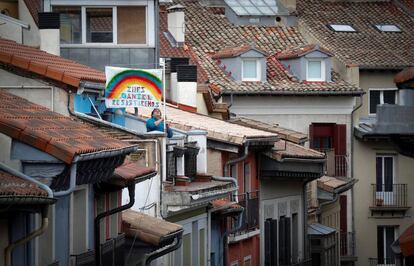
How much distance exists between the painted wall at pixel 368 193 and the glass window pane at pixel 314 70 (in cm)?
312

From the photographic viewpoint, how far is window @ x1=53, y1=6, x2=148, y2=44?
3844 cm

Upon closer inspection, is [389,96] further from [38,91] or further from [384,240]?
[38,91]

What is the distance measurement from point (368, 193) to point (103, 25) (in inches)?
1110

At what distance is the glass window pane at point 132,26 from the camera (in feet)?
128

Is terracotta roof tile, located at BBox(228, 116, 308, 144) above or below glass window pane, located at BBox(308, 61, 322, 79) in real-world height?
below

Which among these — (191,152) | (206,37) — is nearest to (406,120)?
(191,152)

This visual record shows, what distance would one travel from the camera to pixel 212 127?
41.7 metres

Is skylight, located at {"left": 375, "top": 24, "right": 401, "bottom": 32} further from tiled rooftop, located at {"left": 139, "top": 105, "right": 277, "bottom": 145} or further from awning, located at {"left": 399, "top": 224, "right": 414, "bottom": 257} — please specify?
awning, located at {"left": 399, "top": 224, "right": 414, "bottom": 257}

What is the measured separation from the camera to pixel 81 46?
3872 centimetres

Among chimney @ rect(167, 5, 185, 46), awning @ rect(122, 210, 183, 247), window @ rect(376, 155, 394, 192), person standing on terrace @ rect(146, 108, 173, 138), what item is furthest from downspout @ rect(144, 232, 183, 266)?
window @ rect(376, 155, 394, 192)

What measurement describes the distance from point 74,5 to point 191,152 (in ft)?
14.8

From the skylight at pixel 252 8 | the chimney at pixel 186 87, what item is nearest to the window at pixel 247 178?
the chimney at pixel 186 87

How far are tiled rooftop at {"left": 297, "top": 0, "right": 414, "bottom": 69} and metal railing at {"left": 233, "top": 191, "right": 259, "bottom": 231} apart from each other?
67.7 feet

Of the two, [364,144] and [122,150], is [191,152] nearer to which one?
[122,150]
